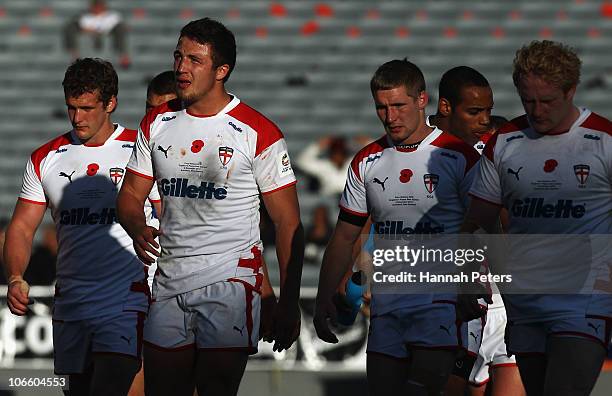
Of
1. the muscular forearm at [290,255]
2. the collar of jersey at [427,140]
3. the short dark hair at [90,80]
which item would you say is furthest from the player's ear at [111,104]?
the collar of jersey at [427,140]

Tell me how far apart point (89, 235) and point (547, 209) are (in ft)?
9.43

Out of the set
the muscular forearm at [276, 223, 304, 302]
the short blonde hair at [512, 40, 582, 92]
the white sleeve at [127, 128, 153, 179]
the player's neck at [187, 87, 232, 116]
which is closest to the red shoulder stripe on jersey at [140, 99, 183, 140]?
the white sleeve at [127, 128, 153, 179]

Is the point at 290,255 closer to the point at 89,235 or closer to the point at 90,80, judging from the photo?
the point at 89,235

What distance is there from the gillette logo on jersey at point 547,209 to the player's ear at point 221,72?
1.76 metres

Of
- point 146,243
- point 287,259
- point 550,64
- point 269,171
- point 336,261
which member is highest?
point 550,64

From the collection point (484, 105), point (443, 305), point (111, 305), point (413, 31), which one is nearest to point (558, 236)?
point (443, 305)

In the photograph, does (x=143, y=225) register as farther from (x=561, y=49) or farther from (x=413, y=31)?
(x=413, y=31)

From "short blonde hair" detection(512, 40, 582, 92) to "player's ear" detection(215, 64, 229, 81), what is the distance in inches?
63.2

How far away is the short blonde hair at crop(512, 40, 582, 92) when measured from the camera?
609 centimetres

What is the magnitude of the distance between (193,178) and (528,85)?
6.11ft

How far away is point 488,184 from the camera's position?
6.52 meters

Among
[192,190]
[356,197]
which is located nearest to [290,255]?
[192,190]

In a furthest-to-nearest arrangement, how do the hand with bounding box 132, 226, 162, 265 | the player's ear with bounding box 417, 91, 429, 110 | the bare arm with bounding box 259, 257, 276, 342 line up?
the player's ear with bounding box 417, 91, 429, 110, the bare arm with bounding box 259, 257, 276, 342, the hand with bounding box 132, 226, 162, 265

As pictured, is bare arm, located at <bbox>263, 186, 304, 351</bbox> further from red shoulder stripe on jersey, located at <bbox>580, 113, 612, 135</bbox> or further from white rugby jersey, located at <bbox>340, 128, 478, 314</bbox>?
red shoulder stripe on jersey, located at <bbox>580, 113, 612, 135</bbox>
